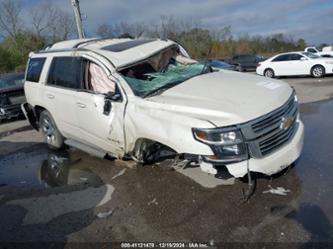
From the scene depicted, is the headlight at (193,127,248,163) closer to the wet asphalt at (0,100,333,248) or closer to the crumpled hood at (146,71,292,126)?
the crumpled hood at (146,71,292,126)

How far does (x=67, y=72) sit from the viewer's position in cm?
591

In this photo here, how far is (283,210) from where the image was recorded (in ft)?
12.1

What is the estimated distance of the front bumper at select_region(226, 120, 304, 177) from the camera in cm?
375

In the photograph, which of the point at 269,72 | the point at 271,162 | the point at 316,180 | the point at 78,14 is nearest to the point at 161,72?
the point at 271,162

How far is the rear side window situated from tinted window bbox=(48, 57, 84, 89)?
1.73 ft

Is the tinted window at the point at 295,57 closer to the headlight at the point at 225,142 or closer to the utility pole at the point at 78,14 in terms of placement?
the utility pole at the point at 78,14

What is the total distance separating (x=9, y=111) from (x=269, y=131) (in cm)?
984

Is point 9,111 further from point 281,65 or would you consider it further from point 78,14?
point 281,65

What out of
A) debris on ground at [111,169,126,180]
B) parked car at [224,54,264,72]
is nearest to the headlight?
debris on ground at [111,169,126,180]

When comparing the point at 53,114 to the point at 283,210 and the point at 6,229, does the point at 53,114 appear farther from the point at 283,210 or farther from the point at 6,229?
the point at 283,210

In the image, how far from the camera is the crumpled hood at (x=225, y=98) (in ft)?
12.3

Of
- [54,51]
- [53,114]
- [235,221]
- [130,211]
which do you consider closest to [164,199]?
[130,211]

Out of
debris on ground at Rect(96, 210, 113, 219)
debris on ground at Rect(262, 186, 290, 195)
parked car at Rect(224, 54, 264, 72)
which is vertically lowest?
parked car at Rect(224, 54, 264, 72)

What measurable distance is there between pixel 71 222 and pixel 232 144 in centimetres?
208
